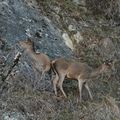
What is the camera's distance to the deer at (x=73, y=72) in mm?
10062

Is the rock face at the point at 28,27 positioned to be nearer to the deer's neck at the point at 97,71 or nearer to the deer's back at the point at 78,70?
the deer's back at the point at 78,70

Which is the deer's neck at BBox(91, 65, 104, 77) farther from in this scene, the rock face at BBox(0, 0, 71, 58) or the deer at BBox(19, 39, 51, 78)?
the deer at BBox(19, 39, 51, 78)

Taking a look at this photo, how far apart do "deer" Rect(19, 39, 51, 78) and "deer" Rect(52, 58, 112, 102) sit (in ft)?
0.42

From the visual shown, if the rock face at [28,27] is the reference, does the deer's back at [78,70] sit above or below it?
below

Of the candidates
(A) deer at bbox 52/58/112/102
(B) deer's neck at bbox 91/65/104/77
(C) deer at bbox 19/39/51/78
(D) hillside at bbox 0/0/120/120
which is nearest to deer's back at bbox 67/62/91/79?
(A) deer at bbox 52/58/112/102

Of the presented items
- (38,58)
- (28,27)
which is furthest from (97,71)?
(28,27)

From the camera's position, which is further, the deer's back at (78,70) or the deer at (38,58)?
the deer's back at (78,70)

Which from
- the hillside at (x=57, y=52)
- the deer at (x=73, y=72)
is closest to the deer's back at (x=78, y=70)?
the deer at (x=73, y=72)

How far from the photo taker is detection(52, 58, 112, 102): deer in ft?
33.0

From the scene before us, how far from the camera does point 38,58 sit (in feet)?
33.1

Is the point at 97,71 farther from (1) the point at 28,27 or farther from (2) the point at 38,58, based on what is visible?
(1) the point at 28,27

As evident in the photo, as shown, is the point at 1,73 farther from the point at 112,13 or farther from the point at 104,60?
the point at 112,13

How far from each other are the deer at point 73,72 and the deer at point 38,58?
127 mm

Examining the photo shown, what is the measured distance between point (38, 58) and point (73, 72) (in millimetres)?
678
